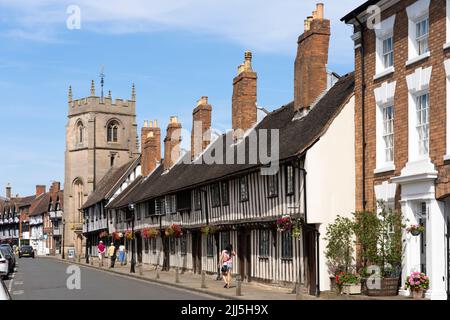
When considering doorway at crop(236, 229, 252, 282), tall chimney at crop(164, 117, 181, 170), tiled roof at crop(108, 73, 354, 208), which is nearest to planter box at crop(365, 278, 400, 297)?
tiled roof at crop(108, 73, 354, 208)

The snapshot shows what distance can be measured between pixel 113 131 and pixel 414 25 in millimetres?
73166

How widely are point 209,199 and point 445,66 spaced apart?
684 inches

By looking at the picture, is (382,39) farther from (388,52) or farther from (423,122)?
(423,122)

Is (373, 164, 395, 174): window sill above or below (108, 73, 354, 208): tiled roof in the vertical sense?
below

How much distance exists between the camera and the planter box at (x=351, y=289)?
70.7ft

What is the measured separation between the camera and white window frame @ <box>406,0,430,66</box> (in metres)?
19.7

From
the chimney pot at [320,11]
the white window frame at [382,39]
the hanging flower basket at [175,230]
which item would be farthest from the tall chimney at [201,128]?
the white window frame at [382,39]

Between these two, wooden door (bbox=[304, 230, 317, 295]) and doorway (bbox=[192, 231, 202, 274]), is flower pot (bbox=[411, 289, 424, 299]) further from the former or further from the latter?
doorway (bbox=[192, 231, 202, 274])

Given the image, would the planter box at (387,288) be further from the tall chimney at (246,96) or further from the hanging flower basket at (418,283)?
the tall chimney at (246,96)

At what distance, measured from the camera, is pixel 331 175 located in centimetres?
2344

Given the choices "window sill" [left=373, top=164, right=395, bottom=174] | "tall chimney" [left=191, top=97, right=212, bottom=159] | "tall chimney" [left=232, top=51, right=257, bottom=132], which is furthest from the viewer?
"tall chimney" [left=191, top=97, right=212, bottom=159]

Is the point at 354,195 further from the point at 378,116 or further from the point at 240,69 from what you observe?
the point at 240,69

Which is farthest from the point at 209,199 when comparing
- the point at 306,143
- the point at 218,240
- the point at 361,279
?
the point at 361,279

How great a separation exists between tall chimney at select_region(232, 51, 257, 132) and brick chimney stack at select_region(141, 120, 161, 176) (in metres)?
19.5
